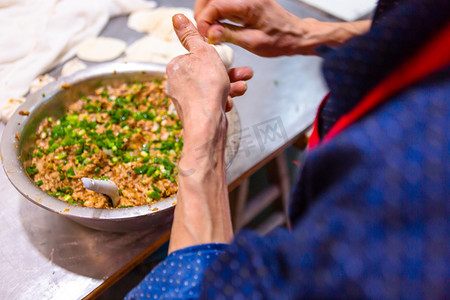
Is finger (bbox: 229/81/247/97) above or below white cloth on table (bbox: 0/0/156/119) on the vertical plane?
above

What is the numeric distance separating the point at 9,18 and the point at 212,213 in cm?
186

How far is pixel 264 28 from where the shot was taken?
1.22 m

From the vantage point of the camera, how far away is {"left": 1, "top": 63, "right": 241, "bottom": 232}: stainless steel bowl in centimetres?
93

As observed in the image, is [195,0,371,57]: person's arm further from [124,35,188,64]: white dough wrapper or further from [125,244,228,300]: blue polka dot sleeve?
[125,244,228,300]: blue polka dot sleeve

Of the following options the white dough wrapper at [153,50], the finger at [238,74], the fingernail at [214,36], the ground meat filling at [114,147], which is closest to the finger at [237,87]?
the finger at [238,74]

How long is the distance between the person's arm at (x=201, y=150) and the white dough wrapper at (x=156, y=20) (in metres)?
1.13

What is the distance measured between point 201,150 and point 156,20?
1.53 metres

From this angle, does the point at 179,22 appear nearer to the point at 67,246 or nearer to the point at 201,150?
the point at 201,150

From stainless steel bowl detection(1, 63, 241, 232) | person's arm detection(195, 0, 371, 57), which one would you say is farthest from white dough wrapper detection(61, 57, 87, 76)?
person's arm detection(195, 0, 371, 57)

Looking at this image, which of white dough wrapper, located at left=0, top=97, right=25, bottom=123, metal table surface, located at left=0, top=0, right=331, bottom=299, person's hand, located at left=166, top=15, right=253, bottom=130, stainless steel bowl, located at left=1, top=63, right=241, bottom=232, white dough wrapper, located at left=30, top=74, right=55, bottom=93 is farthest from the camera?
white dough wrapper, located at left=30, top=74, right=55, bottom=93

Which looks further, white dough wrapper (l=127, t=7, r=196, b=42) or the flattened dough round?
white dough wrapper (l=127, t=7, r=196, b=42)

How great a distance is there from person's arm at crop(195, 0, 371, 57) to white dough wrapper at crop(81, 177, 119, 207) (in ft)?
1.88

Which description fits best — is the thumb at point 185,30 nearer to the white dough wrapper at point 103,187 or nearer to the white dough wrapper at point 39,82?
the white dough wrapper at point 103,187

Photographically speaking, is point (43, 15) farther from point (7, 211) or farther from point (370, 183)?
point (370, 183)
